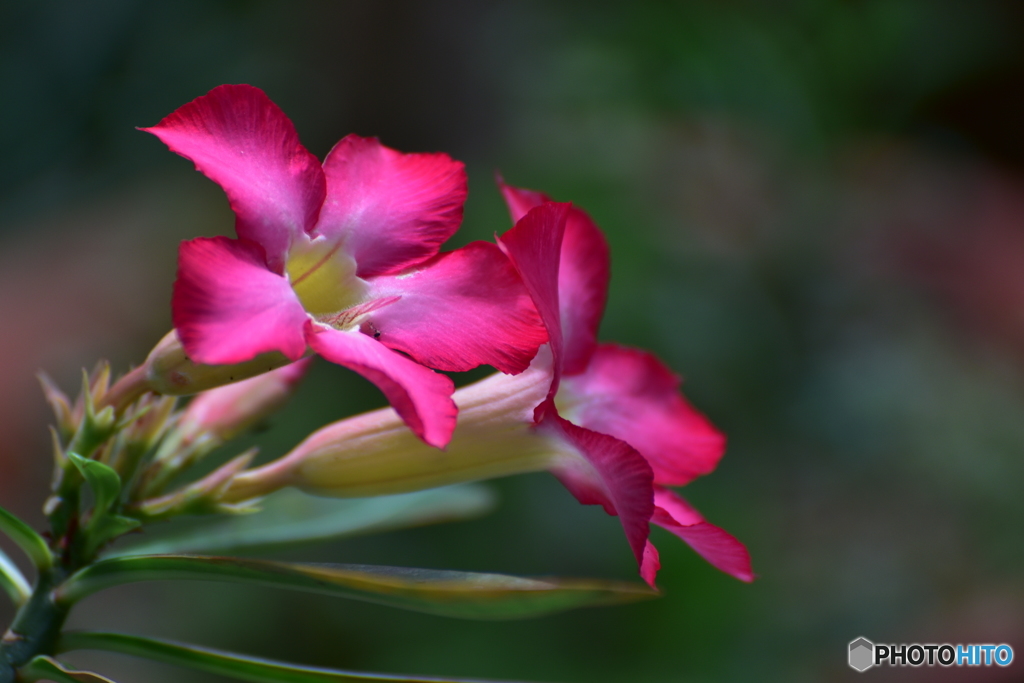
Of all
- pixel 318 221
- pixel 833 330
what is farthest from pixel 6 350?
pixel 833 330

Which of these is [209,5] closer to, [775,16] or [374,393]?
[374,393]

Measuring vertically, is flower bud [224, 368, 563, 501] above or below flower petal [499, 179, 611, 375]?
below

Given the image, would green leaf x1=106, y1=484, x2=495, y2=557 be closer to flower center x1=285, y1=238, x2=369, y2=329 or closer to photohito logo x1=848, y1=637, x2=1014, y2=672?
flower center x1=285, y1=238, x2=369, y2=329

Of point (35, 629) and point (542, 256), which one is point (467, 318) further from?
point (35, 629)

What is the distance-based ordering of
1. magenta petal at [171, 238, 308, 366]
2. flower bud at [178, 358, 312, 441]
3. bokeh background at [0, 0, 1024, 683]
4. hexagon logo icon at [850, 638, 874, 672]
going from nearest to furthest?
1. magenta petal at [171, 238, 308, 366]
2. flower bud at [178, 358, 312, 441]
3. hexagon logo icon at [850, 638, 874, 672]
4. bokeh background at [0, 0, 1024, 683]

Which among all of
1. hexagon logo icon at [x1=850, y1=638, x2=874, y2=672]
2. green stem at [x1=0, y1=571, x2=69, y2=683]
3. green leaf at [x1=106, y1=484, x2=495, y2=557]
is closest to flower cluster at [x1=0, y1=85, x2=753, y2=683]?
green stem at [x1=0, y1=571, x2=69, y2=683]

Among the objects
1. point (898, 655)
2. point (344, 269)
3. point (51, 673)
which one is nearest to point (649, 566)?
point (344, 269)

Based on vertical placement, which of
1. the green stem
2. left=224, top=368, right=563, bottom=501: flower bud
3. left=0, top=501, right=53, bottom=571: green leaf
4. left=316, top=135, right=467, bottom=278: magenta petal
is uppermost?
left=316, top=135, right=467, bottom=278: magenta petal
